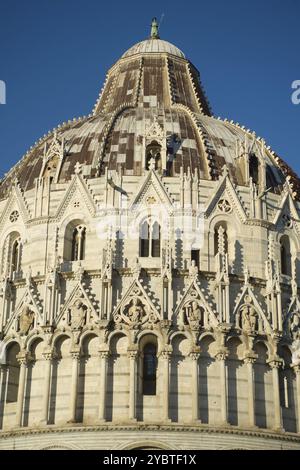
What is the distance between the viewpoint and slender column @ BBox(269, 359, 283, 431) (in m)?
41.3

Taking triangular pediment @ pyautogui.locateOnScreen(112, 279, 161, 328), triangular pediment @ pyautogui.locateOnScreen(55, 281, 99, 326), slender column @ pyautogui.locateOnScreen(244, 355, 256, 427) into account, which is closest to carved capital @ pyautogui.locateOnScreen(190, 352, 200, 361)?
triangular pediment @ pyautogui.locateOnScreen(112, 279, 161, 328)

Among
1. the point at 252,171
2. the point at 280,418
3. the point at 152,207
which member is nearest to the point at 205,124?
the point at 252,171

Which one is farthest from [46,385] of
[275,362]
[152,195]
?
[152,195]

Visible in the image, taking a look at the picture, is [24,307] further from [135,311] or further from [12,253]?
[135,311]

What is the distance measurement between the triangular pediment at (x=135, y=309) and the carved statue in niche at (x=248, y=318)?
3945mm

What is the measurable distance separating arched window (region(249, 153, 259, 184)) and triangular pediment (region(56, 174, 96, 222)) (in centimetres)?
841

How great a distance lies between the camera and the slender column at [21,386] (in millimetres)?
41344

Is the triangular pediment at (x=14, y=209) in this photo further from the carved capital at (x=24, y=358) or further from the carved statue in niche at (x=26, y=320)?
the carved capital at (x=24, y=358)

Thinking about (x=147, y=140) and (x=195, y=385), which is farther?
(x=147, y=140)

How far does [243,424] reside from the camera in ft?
134

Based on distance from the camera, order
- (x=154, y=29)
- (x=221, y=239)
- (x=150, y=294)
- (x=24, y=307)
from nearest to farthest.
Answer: (x=150, y=294) → (x=24, y=307) → (x=221, y=239) → (x=154, y=29)

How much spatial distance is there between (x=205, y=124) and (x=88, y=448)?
1941 cm

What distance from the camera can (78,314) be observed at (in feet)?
139

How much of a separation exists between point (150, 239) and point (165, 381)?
24.0ft
